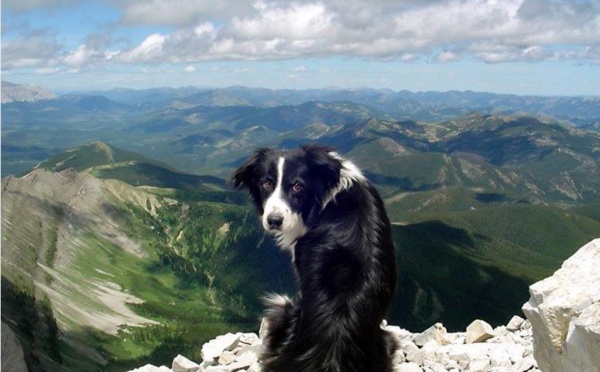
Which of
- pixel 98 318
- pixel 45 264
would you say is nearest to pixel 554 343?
pixel 98 318

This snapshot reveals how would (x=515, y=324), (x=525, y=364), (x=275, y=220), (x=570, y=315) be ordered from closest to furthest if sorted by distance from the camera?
(x=570, y=315) < (x=275, y=220) < (x=525, y=364) < (x=515, y=324)

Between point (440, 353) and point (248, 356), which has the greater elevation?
point (248, 356)

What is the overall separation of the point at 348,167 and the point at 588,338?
473 cm

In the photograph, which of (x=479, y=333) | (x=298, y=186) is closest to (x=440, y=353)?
(x=479, y=333)

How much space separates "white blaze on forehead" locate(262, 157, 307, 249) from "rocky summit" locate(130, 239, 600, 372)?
2590 millimetres

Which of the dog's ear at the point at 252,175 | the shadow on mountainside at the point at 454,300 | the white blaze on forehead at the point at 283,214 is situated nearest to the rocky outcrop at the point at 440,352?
the white blaze on forehead at the point at 283,214

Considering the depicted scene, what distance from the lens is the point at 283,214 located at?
857 centimetres

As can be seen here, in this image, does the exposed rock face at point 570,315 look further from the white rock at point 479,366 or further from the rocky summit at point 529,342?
the white rock at point 479,366

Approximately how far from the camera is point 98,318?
16075 cm

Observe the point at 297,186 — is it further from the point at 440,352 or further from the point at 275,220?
the point at 440,352

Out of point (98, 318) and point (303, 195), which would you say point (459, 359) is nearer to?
point (303, 195)

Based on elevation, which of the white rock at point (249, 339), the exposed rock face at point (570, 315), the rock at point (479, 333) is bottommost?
the rock at point (479, 333)

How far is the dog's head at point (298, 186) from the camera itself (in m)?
8.69

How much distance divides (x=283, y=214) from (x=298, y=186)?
66cm
